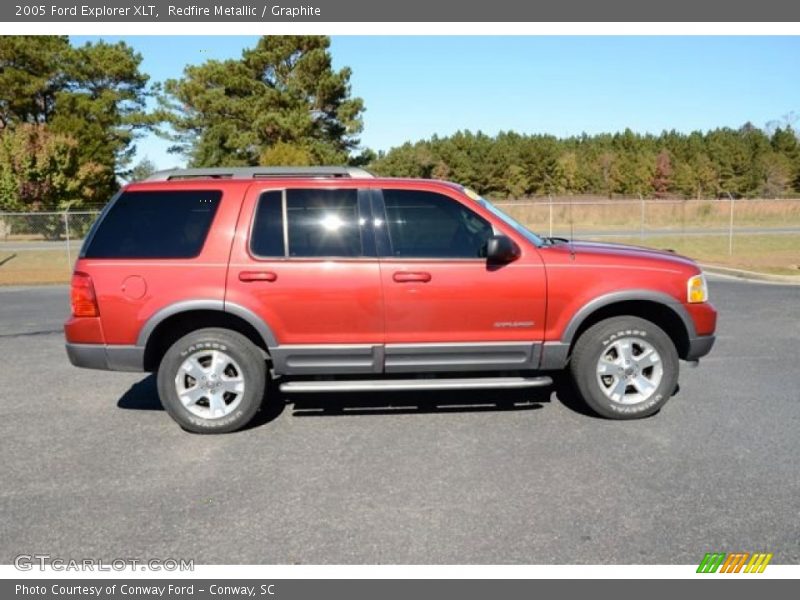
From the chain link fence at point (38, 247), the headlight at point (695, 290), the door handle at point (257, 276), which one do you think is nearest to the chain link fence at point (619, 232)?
the chain link fence at point (38, 247)

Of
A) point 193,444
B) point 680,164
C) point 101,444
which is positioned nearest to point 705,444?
point 193,444

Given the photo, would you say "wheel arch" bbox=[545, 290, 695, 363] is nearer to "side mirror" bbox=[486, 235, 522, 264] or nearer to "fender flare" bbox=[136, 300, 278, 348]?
"side mirror" bbox=[486, 235, 522, 264]

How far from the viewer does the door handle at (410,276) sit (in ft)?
15.7

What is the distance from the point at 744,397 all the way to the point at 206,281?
4610 millimetres

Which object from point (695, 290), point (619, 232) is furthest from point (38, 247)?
point (619, 232)

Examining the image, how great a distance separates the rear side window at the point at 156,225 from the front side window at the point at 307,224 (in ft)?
1.36

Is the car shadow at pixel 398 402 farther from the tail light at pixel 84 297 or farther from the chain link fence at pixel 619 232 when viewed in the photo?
the chain link fence at pixel 619 232

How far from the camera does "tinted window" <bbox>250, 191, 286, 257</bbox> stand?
4832 mm

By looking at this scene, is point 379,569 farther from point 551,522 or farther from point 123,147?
point 123,147

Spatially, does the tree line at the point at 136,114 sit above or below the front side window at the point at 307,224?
above

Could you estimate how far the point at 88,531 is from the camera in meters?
3.38

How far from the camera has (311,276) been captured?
15.6 ft

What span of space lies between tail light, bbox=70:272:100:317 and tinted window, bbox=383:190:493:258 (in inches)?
88.6

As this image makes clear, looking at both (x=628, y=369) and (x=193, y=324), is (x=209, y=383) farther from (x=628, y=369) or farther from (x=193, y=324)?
(x=628, y=369)
